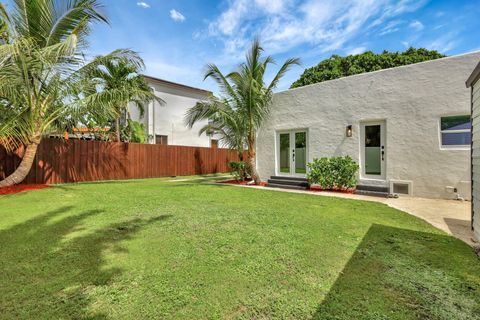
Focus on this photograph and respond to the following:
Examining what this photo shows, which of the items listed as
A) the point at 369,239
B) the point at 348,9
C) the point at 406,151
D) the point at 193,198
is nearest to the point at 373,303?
the point at 369,239

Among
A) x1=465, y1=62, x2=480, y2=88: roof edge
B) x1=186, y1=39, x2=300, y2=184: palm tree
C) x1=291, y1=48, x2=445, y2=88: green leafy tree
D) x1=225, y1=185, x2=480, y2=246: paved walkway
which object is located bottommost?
x1=225, y1=185, x2=480, y2=246: paved walkway

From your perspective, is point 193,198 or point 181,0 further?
point 181,0

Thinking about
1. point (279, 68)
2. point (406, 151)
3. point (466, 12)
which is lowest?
point (406, 151)

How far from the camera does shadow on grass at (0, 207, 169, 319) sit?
2.03 meters

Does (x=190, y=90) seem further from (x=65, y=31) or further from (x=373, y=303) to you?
(x=373, y=303)

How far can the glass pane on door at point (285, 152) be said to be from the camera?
36.0 ft

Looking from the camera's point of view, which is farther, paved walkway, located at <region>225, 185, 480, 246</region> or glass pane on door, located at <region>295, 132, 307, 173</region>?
glass pane on door, located at <region>295, 132, 307, 173</region>

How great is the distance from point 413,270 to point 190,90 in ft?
67.7

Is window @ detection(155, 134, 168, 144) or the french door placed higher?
window @ detection(155, 134, 168, 144)

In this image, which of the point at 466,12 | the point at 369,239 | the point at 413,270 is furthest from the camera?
the point at 466,12

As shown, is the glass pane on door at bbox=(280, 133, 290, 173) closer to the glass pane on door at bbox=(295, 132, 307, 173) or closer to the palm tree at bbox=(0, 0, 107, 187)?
the glass pane on door at bbox=(295, 132, 307, 173)

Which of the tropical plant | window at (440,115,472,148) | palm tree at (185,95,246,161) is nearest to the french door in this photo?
palm tree at (185,95,246,161)

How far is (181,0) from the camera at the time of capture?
34.9 feet

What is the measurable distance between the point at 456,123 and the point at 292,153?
561cm
